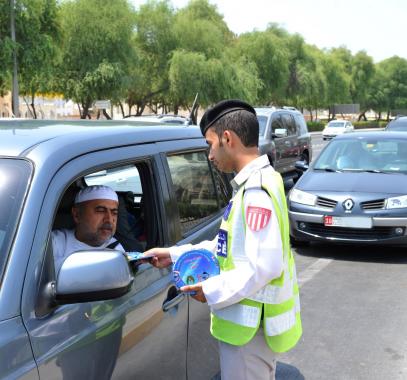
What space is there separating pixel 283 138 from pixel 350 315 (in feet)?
30.7

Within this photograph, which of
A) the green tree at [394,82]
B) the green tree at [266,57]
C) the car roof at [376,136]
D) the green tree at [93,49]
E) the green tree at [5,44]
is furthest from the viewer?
the green tree at [394,82]

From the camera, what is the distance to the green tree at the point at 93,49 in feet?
104

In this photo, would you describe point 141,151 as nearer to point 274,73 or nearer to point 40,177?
point 40,177

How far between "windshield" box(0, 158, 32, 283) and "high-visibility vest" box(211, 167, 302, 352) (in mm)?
720

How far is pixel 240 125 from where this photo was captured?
2117 mm

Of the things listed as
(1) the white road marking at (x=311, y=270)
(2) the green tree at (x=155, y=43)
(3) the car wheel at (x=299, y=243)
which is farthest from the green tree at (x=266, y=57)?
(1) the white road marking at (x=311, y=270)

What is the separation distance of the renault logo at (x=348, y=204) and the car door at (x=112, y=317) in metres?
4.59

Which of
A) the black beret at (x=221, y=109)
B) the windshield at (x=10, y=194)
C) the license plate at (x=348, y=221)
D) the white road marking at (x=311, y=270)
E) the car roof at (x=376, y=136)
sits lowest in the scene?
the white road marking at (x=311, y=270)

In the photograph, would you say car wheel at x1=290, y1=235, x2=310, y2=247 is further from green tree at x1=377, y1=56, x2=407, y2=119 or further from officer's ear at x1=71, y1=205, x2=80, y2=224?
green tree at x1=377, y1=56, x2=407, y2=119

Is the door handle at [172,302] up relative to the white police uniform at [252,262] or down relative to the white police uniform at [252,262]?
down

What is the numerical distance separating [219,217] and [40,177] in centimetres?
160

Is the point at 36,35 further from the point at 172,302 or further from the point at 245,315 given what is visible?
the point at 245,315

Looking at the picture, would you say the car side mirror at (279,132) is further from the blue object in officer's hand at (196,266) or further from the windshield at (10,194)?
the windshield at (10,194)

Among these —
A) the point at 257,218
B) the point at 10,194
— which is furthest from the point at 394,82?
the point at 10,194
